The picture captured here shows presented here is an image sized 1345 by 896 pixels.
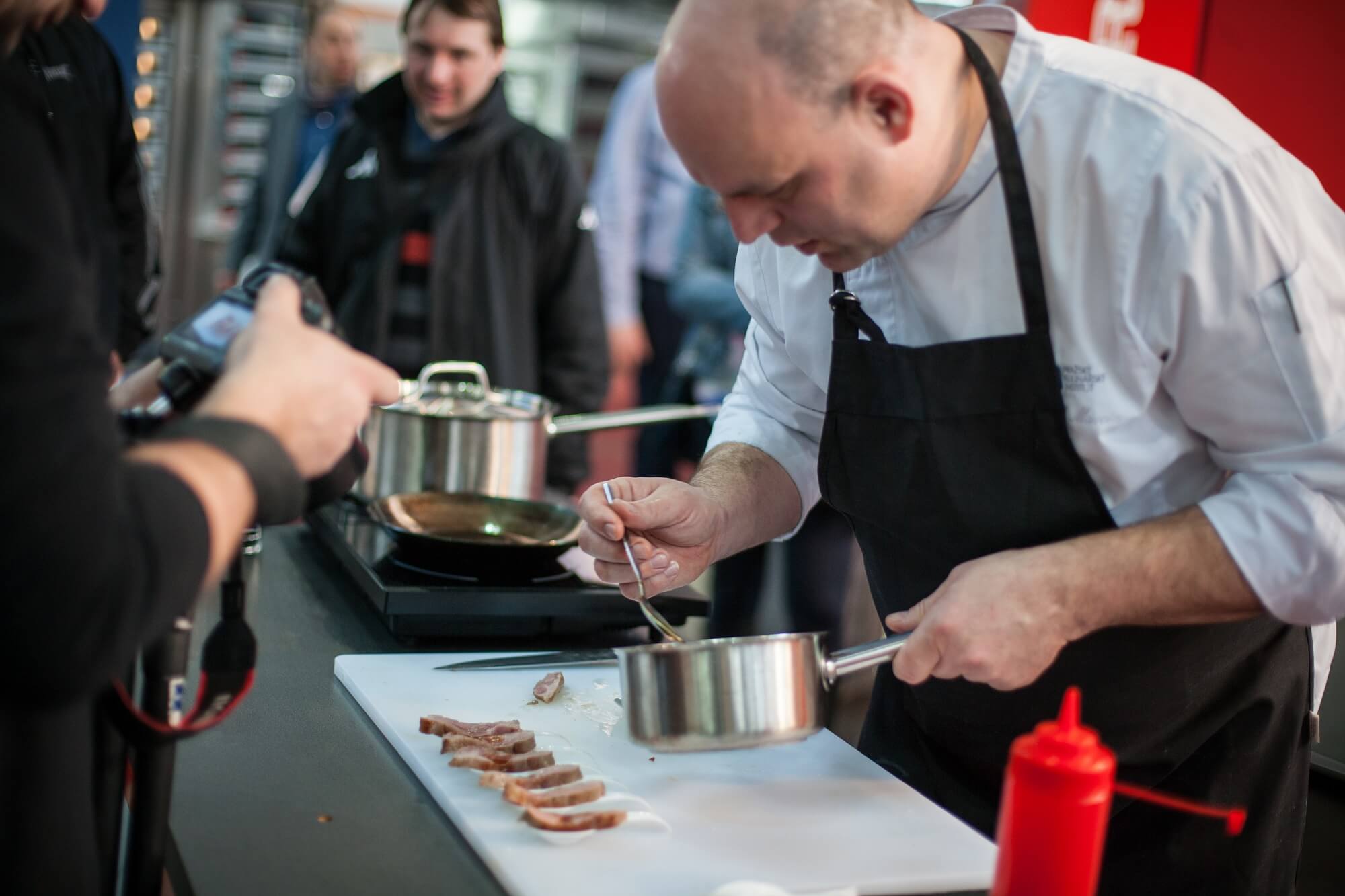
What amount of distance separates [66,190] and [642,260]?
4286mm

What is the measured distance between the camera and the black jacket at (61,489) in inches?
30.9

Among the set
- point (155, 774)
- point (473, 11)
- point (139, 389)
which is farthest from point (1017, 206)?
point (473, 11)

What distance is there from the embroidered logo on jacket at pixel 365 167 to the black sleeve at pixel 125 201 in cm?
53

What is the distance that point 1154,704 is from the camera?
1511 millimetres

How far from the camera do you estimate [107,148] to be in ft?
9.88

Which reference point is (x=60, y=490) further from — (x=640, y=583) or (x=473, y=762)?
(x=640, y=583)

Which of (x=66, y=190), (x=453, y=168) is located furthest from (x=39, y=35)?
(x=66, y=190)

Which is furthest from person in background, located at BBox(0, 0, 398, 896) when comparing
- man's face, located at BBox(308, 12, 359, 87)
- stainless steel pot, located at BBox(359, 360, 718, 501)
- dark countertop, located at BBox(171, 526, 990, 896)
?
man's face, located at BBox(308, 12, 359, 87)

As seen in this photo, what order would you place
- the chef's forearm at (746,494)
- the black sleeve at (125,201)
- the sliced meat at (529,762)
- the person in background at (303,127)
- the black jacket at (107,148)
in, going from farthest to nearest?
1. the person in background at (303,127)
2. the black sleeve at (125,201)
3. the black jacket at (107,148)
4. the chef's forearm at (746,494)
5. the sliced meat at (529,762)

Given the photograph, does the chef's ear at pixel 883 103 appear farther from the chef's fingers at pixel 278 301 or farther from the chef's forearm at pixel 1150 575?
the chef's fingers at pixel 278 301

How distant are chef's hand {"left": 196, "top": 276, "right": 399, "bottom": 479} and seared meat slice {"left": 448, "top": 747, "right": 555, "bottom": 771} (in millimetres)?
435

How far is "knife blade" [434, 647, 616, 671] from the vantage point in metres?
1.65

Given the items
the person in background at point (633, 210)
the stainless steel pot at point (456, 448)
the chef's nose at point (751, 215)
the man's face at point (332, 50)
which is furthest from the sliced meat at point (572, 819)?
the man's face at point (332, 50)

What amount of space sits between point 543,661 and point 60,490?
95 centimetres
